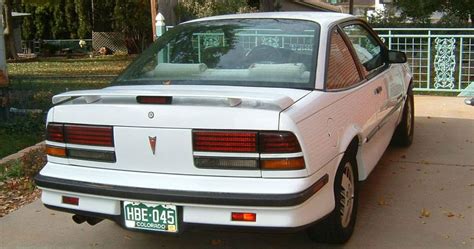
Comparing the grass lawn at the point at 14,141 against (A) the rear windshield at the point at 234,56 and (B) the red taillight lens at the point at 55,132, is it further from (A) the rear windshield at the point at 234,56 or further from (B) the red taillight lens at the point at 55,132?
(B) the red taillight lens at the point at 55,132

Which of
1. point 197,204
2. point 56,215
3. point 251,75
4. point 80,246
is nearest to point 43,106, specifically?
A: point 56,215

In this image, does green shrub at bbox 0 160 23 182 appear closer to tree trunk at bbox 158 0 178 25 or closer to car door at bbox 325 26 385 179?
car door at bbox 325 26 385 179

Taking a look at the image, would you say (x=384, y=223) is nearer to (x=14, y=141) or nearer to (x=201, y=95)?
(x=201, y=95)

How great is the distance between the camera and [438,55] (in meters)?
10.2

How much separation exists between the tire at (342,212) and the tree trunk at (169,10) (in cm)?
1647

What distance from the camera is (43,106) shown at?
821cm

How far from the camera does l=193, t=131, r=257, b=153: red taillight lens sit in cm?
299

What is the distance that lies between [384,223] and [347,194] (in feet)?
1.75

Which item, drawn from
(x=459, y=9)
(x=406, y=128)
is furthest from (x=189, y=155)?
(x=459, y=9)

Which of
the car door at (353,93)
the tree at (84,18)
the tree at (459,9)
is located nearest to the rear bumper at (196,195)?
the car door at (353,93)

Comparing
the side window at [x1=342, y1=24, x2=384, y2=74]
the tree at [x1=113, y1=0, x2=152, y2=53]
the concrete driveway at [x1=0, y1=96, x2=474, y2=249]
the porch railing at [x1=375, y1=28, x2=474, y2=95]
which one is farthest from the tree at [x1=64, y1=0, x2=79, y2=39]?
the side window at [x1=342, y1=24, x2=384, y2=74]

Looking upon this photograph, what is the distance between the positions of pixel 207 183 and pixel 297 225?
0.52m

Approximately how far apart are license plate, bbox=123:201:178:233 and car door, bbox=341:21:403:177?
1615 millimetres

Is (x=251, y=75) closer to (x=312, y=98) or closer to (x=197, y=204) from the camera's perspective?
(x=312, y=98)
